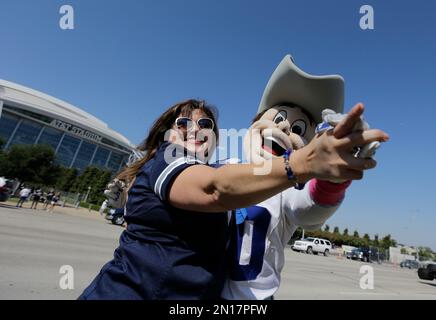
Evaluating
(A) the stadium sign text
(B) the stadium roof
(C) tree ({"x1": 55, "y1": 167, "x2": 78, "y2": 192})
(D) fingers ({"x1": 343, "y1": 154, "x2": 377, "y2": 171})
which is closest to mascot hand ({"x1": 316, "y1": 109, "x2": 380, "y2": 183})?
(D) fingers ({"x1": 343, "y1": 154, "x2": 377, "y2": 171})

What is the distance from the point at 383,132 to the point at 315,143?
0.18 meters

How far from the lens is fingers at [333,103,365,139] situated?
765 mm

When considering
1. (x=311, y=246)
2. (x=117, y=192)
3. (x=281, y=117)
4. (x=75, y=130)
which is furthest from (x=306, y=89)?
(x=75, y=130)

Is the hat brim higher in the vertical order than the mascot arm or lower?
higher

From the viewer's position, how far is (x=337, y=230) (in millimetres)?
59906

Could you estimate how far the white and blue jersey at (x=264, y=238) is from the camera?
59.6 inches

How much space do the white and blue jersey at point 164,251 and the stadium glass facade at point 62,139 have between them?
59490mm

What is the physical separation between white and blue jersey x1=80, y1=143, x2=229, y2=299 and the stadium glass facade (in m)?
59.5

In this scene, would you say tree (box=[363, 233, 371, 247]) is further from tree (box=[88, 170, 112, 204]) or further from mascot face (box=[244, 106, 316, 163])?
mascot face (box=[244, 106, 316, 163])

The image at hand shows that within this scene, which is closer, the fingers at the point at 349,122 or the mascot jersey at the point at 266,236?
the fingers at the point at 349,122

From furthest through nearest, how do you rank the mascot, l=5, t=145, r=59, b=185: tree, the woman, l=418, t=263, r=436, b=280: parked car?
1. l=5, t=145, r=59, b=185: tree
2. l=418, t=263, r=436, b=280: parked car
3. the mascot
4. the woman

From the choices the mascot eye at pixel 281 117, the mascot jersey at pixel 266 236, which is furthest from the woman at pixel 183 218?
the mascot eye at pixel 281 117

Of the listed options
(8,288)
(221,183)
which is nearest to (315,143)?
(221,183)

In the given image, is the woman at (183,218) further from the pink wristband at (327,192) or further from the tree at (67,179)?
the tree at (67,179)
